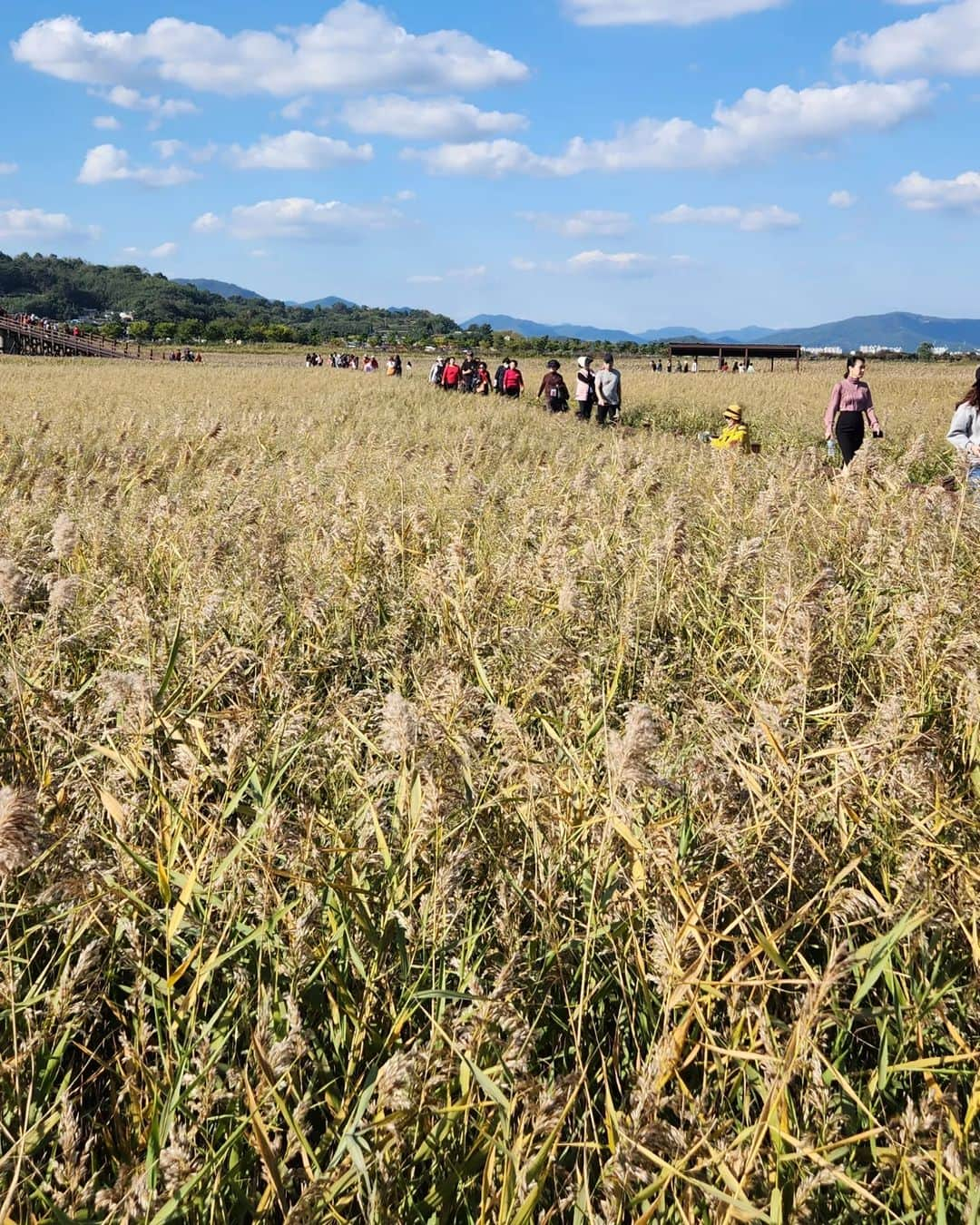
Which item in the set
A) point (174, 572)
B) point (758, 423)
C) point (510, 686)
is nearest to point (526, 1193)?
point (510, 686)

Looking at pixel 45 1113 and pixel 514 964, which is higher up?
pixel 514 964

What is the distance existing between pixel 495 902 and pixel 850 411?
1131cm

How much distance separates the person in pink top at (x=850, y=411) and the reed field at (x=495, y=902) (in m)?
8.08

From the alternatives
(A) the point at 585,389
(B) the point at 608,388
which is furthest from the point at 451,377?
(B) the point at 608,388

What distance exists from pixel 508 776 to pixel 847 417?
1103 cm

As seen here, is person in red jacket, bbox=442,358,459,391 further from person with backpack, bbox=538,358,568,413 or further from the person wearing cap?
the person wearing cap

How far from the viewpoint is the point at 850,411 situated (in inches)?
480

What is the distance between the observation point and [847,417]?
12.3 m

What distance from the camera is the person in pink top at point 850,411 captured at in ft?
39.8

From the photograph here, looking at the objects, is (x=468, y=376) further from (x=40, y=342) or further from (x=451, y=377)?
(x=40, y=342)

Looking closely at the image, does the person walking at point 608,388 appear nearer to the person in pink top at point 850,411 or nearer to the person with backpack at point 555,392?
the person with backpack at point 555,392

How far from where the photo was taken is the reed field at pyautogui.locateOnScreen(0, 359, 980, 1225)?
1.53m

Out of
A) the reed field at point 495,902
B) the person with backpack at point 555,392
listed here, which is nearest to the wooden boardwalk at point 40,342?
the person with backpack at point 555,392

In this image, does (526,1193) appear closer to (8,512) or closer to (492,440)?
(8,512)
